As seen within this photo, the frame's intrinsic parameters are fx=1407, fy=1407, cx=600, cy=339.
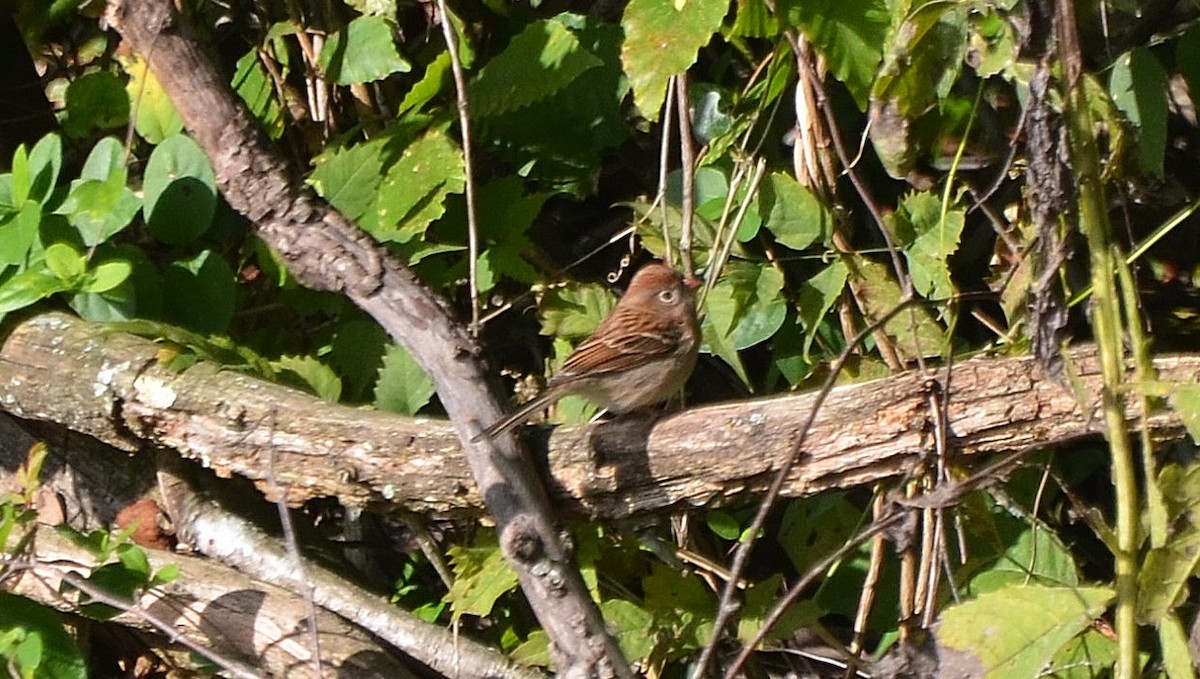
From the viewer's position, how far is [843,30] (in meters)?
2.32

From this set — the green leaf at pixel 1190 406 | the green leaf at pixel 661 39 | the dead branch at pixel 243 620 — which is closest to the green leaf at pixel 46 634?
the dead branch at pixel 243 620

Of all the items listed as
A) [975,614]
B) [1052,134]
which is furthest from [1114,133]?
[975,614]

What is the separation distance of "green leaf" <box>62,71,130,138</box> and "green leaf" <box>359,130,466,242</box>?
99 cm

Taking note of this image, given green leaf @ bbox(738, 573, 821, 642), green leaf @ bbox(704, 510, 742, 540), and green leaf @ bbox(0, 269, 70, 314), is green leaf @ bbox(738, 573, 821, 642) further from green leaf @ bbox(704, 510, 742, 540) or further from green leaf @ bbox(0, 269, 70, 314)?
green leaf @ bbox(0, 269, 70, 314)

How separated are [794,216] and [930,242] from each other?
30cm

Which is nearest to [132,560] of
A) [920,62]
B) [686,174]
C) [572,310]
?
[572,310]

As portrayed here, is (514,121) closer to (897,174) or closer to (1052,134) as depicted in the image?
(897,174)

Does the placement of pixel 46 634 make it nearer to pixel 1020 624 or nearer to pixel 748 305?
pixel 748 305

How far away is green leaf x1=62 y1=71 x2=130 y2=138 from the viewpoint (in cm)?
377

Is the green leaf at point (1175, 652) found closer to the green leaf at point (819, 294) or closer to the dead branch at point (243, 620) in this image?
the green leaf at point (819, 294)

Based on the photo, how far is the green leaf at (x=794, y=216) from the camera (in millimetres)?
3092

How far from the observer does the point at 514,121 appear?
3.51 m

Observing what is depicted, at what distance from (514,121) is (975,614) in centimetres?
191

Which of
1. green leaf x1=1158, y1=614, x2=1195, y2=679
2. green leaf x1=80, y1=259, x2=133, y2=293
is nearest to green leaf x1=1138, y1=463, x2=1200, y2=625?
green leaf x1=1158, y1=614, x2=1195, y2=679
